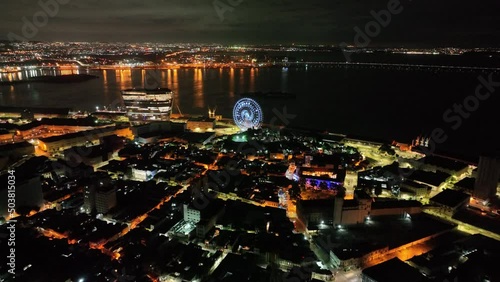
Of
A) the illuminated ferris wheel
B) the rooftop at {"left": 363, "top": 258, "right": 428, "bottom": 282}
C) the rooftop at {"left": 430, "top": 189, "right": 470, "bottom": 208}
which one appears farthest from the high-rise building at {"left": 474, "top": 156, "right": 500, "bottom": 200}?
the illuminated ferris wheel

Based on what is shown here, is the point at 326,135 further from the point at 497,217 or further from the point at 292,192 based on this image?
the point at 497,217

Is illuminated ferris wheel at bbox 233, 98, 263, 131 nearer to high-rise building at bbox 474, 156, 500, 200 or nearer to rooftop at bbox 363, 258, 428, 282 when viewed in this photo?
high-rise building at bbox 474, 156, 500, 200

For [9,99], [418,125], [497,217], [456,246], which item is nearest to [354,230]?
[456,246]

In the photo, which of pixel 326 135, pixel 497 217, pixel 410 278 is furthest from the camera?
pixel 326 135

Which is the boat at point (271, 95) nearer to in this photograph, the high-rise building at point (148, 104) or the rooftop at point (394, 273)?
the high-rise building at point (148, 104)

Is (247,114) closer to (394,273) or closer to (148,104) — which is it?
(148,104)

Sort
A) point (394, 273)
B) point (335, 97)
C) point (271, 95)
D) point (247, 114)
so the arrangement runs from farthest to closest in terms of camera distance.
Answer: point (271, 95)
point (335, 97)
point (247, 114)
point (394, 273)

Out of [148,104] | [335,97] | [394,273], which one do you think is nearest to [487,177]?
[394,273]
